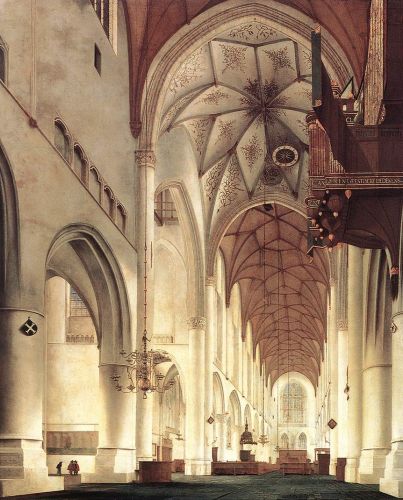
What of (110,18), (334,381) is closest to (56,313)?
(110,18)

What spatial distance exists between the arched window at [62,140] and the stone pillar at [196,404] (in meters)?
14.7

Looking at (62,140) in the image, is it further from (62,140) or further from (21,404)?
(21,404)

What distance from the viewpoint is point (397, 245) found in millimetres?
12125

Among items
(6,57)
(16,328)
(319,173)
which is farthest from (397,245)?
(6,57)

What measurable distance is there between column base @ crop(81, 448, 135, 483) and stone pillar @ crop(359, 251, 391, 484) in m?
5.55

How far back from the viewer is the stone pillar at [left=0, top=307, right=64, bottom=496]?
42.7ft

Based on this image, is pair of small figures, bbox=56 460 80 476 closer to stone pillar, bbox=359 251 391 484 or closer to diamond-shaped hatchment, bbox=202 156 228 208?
stone pillar, bbox=359 251 391 484

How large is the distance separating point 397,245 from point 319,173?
1.80 metres

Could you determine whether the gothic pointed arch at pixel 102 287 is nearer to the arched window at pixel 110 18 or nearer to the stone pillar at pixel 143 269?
the stone pillar at pixel 143 269

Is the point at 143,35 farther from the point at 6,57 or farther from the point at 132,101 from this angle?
the point at 6,57

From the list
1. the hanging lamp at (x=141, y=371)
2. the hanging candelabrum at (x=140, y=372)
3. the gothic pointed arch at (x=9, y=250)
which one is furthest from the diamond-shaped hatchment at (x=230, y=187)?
the gothic pointed arch at (x=9, y=250)

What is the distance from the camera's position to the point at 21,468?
1300cm

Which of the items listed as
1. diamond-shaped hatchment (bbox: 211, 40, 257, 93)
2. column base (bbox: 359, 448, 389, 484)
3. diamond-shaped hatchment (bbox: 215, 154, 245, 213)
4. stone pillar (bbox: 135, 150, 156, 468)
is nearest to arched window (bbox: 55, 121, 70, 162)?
stone pillar (bbox: 135, 150, 156, 468)

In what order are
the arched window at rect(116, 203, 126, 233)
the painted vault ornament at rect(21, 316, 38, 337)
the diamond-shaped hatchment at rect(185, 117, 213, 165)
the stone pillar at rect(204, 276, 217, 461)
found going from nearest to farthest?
the painted vault ornament at rect(21, 316, 38, 337), the arched window at rect(116, 203, 126, 233), the diamond-shaped hatchment at rect(185, 117, 213, 165), the stone pillar at rect(204, 276, 217, 461)
